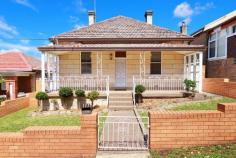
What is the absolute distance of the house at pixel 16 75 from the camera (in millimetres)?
19266

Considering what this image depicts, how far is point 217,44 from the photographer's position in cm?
1627

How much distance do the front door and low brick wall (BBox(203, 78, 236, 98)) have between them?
5.67 m

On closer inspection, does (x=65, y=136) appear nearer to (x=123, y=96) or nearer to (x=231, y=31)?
(x=123, y=96)

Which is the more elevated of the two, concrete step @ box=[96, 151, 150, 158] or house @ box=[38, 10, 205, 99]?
house @ box=[38, 10, 205, 99]

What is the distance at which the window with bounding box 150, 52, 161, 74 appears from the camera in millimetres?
15844

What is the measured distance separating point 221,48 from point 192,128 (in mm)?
12510

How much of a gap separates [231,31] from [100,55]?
365 inches

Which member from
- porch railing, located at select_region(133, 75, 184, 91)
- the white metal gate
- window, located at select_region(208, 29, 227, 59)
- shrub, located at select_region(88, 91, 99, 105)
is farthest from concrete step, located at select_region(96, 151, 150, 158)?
window, located at select_region(208, 29, 227, 59)

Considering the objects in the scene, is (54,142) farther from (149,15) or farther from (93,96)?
(149,15)

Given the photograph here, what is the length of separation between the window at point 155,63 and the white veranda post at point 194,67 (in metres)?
1.89

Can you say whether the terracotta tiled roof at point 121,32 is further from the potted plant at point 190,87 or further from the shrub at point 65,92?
the shrub at point 65,92

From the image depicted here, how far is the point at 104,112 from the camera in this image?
10.9 meters

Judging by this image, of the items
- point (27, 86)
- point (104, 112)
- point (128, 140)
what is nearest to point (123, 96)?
point (104, 112)

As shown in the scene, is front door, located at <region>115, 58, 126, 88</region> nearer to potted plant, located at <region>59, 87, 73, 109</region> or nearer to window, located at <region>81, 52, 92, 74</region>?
window, located at <region>81, 52, 92, 74</region>
